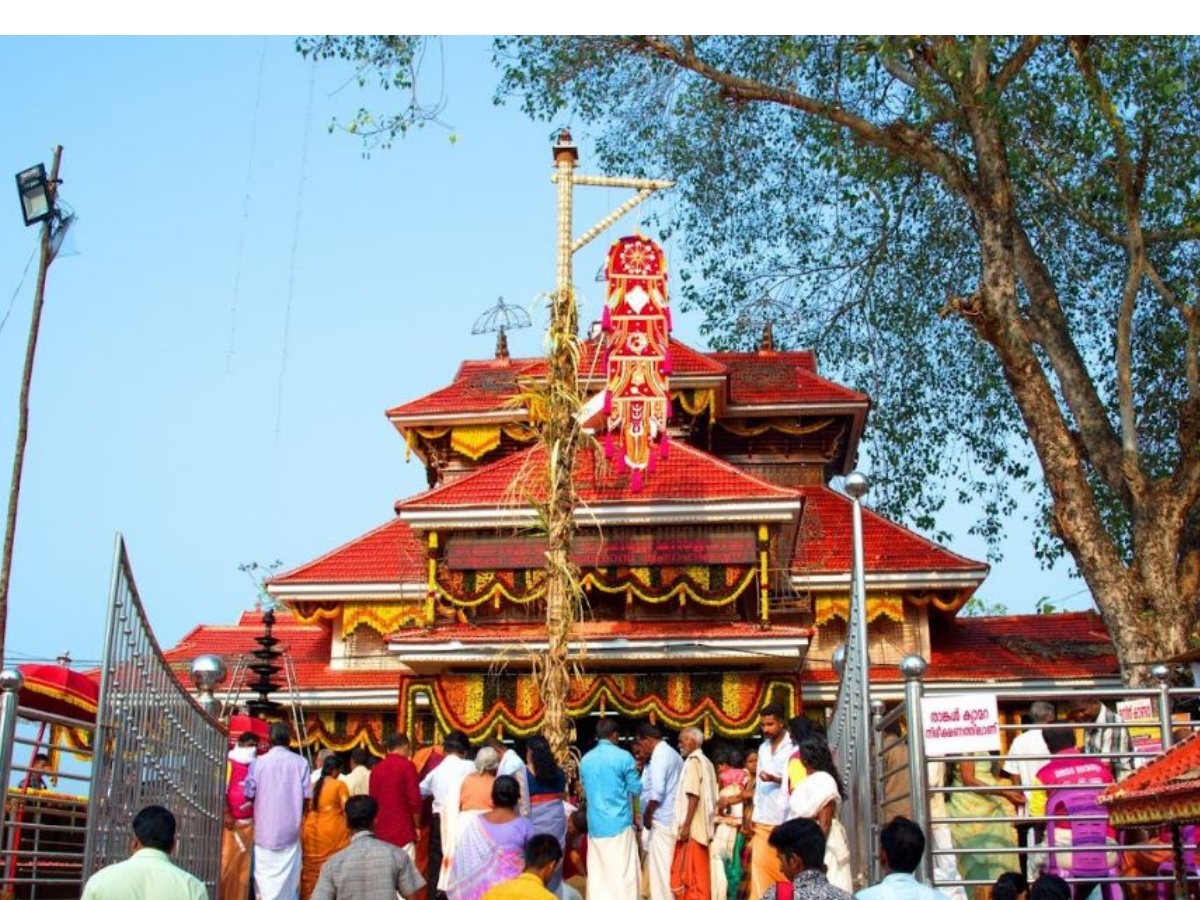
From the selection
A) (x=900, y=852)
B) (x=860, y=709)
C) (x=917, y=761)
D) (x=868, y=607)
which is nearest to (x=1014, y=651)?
(x=868, y=607)

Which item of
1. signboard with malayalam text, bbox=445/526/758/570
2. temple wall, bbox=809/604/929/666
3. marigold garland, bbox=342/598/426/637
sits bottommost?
temple wall, bbox=809/604/929/666

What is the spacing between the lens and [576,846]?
476 inches

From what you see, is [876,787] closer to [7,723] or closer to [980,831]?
[980,831]

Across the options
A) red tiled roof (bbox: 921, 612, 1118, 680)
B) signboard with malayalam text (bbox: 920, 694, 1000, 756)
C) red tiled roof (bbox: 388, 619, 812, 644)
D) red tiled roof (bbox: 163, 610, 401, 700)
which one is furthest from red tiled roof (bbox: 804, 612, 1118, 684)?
signboard with malayalam text (bbox: 920, 694, 1000, 756)

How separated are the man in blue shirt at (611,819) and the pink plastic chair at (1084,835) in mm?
3083

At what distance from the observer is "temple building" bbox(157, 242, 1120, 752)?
19734 millimetres

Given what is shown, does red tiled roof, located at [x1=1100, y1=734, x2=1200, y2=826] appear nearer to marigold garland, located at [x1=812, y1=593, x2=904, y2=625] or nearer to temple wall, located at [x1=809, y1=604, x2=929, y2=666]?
marigold garland, located at [x1=812, y1=593, x2=904, y2=625]

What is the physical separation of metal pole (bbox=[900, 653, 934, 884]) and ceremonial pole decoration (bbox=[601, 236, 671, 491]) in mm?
11689

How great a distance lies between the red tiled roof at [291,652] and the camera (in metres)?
22.1

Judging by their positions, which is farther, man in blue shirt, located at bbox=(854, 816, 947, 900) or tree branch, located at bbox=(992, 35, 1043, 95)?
tree branch, located at bbox=(992, 35, 1043, 95)

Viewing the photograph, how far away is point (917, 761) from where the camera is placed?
8.05 metres

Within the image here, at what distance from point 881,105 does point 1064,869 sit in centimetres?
1052

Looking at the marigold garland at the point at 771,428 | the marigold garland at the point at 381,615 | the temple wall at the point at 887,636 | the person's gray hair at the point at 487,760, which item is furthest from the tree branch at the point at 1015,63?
the marigold garland at the point at 381,615

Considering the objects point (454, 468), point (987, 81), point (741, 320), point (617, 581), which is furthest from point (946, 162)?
point (454, 468)
